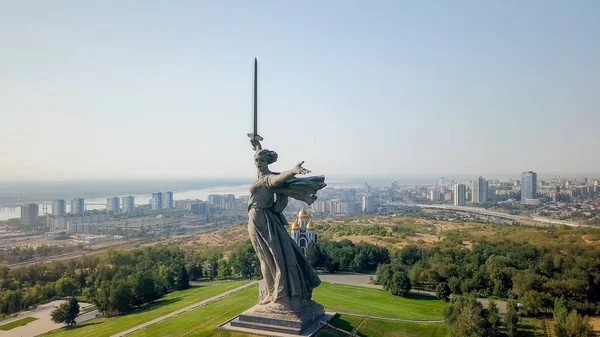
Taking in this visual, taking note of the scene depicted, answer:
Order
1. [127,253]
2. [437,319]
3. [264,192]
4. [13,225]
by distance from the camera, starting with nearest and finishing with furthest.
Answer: [264,192], [437,319], [127,253], [13,225]

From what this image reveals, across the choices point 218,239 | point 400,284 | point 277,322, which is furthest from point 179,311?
point 218,239

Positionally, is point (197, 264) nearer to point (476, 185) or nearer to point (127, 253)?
point (127, 253)

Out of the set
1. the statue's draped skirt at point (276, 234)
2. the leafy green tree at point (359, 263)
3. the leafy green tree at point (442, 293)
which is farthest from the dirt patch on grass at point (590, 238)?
the statue's draped skirt at point (276, 234)

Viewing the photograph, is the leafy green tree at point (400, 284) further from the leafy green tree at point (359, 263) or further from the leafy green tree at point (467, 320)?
the leafy green tree at point (359, 263)

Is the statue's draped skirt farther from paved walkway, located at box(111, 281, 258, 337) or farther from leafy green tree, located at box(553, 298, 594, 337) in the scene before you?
leafy green tree, located at box(553, 298, 594, 337)

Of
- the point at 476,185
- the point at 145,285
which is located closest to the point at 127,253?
the point at 145,285

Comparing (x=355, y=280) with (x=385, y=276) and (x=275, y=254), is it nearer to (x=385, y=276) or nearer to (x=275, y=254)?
(x=385, y=276)
